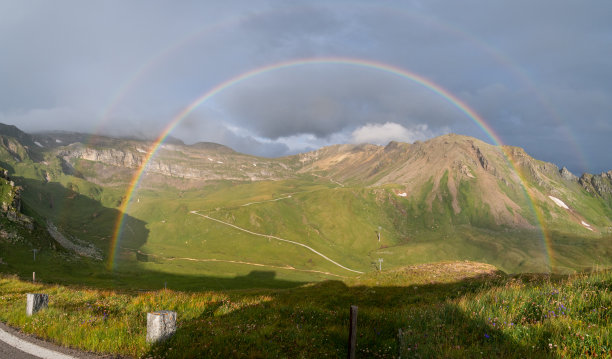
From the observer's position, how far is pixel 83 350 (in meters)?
9.94

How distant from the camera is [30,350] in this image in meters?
9.88

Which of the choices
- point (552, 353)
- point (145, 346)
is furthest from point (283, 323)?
point (552, 353)

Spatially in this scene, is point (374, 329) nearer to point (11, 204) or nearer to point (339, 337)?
point (339, 337)

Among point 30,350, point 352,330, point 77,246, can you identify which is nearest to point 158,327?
point 30,350

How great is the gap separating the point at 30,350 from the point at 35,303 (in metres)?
3.84

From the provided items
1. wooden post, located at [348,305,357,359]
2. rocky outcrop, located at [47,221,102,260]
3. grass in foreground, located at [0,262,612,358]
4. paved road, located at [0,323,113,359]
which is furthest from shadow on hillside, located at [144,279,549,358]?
rocky outcrop, located at [47,221,102,260]

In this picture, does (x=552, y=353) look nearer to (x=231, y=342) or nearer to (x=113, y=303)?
(x=231, y=342)

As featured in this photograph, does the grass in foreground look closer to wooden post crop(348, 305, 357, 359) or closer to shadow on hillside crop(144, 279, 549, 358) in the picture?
shadow on hillside crop(144, 279, 549, 358)

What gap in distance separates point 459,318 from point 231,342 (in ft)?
22.9

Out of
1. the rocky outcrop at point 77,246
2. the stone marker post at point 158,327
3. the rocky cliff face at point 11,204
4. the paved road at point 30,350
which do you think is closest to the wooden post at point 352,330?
the stone marker post at point 158,327

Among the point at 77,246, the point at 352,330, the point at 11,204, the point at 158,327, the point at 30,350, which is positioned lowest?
the point at 77,246

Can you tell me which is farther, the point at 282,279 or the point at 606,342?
the point at 282,279

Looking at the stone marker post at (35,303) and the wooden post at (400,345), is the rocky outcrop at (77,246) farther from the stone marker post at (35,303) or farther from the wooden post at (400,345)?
the wooden post at (400,345)

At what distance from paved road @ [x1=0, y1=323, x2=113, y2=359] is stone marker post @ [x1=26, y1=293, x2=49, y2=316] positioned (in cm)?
170
